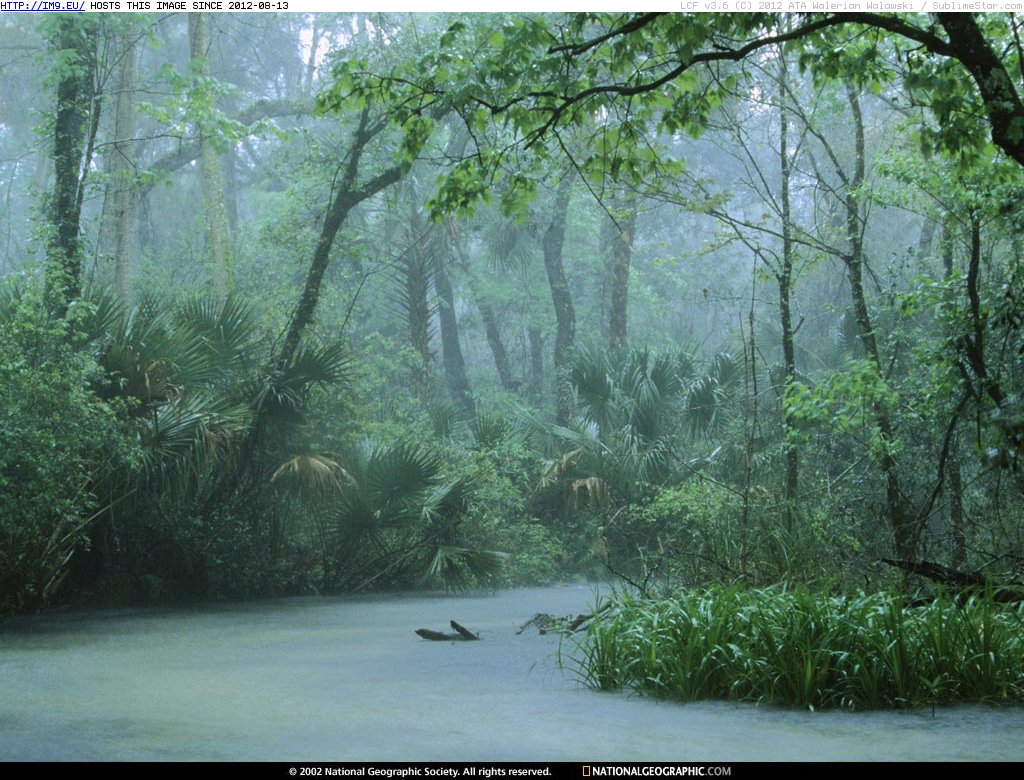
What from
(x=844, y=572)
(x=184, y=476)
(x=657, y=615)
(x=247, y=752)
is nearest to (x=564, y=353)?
(x=184, y=476)

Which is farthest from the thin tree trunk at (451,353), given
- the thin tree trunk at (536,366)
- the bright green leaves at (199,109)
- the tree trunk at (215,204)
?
the bright green leaves at (199,109)

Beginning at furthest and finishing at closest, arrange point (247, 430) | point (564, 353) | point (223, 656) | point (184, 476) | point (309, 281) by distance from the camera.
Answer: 1. point (564, 353)
2. point (309, 281)
3. point (247, 430)
4. point (184, 476)
5. point (223, 656)

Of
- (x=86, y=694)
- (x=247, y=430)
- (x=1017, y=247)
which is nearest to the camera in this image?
(x=86, y=694)

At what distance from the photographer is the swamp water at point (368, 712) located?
5.03m

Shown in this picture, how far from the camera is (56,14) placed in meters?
12.3

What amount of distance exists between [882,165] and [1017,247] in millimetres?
3649

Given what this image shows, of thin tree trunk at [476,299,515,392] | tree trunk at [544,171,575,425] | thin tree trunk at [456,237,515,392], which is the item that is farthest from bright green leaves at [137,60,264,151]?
thin tree trunk at [476,299,515,392]

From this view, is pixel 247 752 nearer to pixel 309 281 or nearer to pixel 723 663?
pixel 723 663

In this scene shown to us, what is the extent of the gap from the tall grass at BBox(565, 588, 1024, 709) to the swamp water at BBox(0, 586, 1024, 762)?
0.68 feet

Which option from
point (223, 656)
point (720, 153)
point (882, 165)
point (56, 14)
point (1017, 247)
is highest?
point (720, 153)

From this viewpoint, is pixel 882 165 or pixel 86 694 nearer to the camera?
pixel 86 694

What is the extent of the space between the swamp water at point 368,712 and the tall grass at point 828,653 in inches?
8.2

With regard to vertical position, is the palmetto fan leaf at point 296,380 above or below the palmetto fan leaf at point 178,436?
above

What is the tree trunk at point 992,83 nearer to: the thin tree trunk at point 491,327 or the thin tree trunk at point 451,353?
the thin tree trunk at point 451,353
